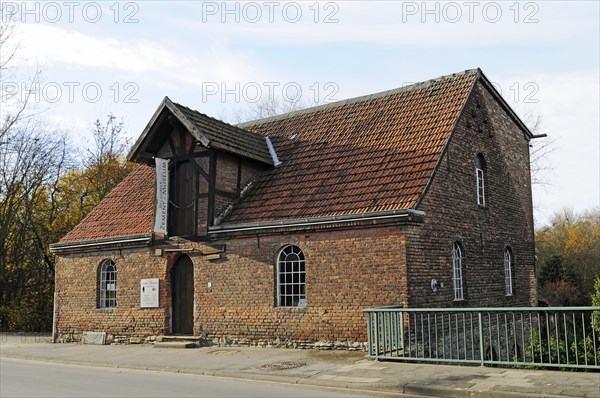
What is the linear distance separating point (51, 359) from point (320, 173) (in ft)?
27.9

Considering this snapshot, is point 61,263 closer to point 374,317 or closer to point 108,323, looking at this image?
point 108,323

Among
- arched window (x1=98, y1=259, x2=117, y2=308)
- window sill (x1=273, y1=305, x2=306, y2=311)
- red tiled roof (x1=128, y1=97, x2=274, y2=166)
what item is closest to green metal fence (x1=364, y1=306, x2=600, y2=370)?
window sill (x1=273, y1=305, x2=306, y2=311)

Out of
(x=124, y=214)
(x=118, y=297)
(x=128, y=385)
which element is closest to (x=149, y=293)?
(x=118, y=297)

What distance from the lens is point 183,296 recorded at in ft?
58.7

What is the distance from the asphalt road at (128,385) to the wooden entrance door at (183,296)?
460 cm

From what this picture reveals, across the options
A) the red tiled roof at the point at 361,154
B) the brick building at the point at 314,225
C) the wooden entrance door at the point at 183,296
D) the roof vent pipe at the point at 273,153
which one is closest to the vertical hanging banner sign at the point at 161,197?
the brick building at the point at 314,225

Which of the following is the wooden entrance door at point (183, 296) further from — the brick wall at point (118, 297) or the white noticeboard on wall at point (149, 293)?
the white noticeboard on wall at point (149, 293)

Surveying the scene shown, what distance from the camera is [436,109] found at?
17234 mm

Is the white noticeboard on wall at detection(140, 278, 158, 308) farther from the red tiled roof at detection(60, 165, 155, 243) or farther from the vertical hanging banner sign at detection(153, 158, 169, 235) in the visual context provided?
the vertical hanging banner sign at detection(153, 158, 169, 235)

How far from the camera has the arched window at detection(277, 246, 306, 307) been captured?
15.5 metres

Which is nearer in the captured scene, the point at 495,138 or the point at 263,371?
the point at 263,371

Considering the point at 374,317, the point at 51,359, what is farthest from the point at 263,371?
the point at 51,359

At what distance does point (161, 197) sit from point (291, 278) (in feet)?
15.3

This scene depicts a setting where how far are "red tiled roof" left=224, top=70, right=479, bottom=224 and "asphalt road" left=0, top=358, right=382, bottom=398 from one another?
547 centimetres
